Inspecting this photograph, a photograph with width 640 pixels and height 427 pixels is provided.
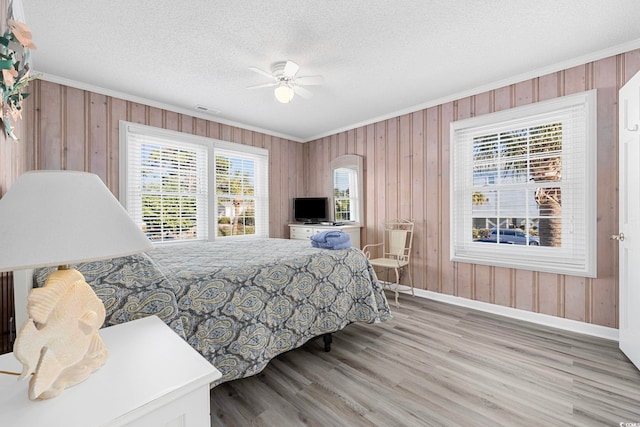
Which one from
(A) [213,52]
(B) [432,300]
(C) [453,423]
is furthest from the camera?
(B) [432,300]

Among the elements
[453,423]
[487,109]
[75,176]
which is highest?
[487,109]

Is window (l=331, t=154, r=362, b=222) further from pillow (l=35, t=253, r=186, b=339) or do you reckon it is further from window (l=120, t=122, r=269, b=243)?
pillow (l=35, t=253, r=186, b=339)

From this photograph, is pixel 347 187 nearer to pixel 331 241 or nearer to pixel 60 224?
pixel 331 241

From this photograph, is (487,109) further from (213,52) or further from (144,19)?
(144,19)

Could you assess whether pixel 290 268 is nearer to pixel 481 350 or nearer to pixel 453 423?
pixel 453 423

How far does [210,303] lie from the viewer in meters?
1.58

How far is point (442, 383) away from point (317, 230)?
2913mm

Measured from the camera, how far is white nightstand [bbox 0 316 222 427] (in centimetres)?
63

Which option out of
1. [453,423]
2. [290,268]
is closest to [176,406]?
[290,268]

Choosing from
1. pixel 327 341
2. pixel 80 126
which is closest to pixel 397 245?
pixel 327 341

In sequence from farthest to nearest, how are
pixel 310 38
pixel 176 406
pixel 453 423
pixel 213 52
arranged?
pixel 213 52 → pixel 310 38 → pixel 453 423 → pixel 176 406

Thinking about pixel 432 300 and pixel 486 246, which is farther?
pixel 432 300

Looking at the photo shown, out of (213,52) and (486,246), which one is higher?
(213,52)

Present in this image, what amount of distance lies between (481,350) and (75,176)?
2839 mm
